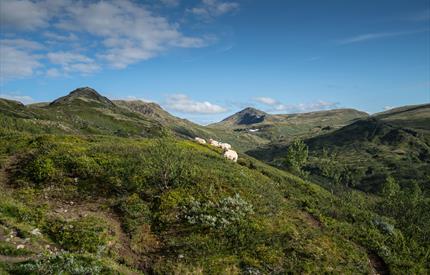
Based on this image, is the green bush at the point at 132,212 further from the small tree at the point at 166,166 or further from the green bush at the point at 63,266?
the green bush at the point at 63,266

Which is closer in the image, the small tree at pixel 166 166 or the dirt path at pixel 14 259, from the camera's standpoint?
the dirt path at pixel 14 259

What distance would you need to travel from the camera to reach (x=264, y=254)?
26.5 meters

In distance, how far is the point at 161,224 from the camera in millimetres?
29406

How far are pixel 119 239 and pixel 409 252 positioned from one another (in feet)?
97.6

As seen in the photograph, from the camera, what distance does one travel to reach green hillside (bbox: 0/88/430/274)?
76.6ft

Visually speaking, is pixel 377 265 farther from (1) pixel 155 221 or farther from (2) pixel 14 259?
(2) pixel 14 259

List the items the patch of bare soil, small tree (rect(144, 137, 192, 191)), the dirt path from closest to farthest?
the dirt path
the patch of bare soil
small tree (rect(144, 137, 192, 191))

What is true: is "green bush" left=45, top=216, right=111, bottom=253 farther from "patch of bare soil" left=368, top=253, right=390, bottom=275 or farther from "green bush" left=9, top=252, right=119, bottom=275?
"patch of bare soil" left=368, top=253, right=390, bottom=275

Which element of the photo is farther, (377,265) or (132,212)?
(377,265)

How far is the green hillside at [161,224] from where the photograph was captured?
23344 millimetres

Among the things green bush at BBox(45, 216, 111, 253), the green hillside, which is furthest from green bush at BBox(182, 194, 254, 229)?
green bush at BBox(45, 216, 111, 253)

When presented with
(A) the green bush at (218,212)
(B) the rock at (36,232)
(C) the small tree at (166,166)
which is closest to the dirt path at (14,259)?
(B) the rock at (36,232)

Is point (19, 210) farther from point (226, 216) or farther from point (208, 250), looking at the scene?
point (226, 216)

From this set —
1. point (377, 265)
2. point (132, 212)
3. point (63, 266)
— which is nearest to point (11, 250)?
point (63, 266)
